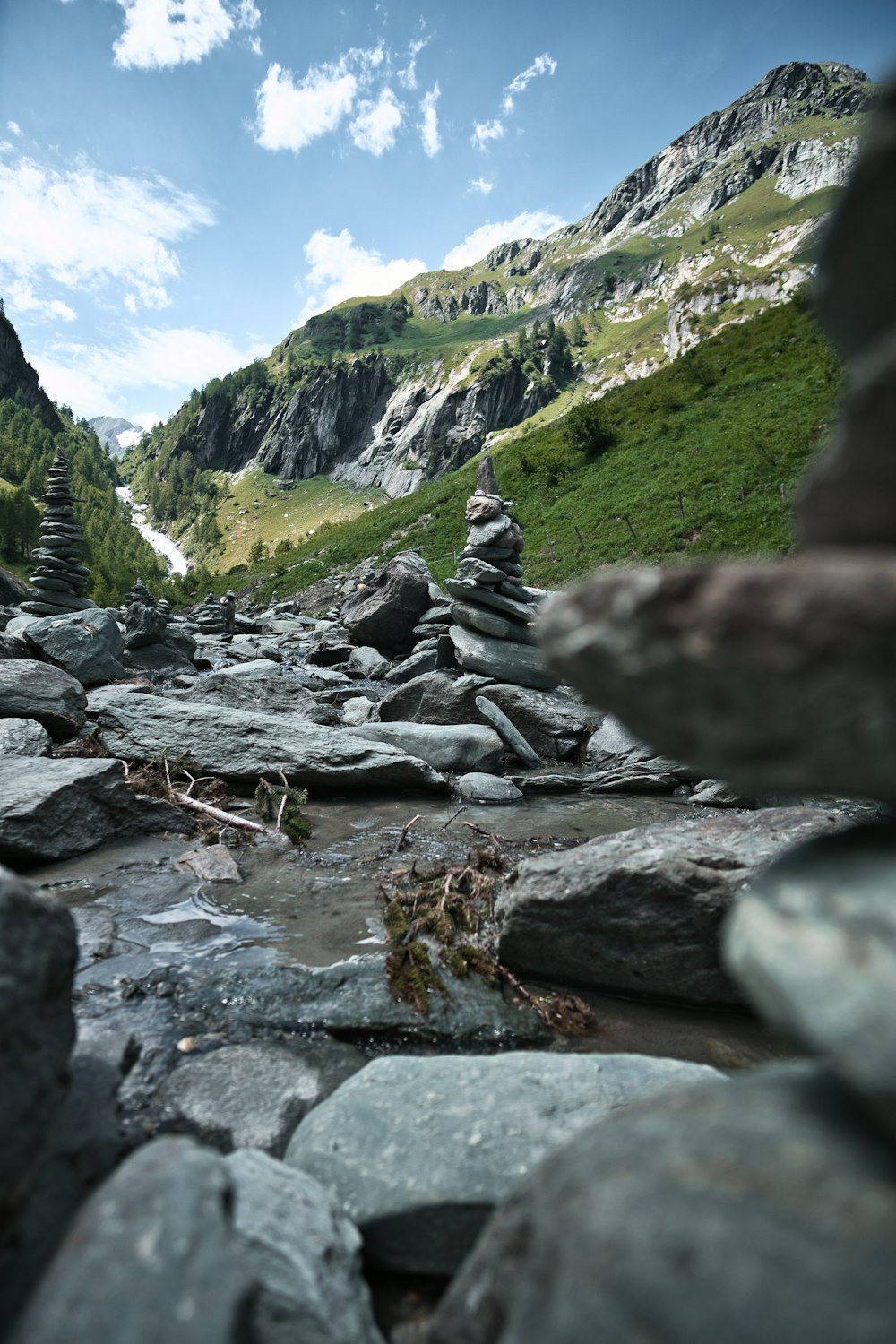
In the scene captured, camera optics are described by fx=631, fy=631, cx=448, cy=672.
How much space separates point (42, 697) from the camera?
1038 cm

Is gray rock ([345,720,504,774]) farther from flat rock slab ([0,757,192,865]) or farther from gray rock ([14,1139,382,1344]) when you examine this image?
A: gray rock ([14,1139,382,1344])

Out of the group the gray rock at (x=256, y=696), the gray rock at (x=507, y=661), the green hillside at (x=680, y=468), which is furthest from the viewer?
the green hillside at (x=680, y=468)

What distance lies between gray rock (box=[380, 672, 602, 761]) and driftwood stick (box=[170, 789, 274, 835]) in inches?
216

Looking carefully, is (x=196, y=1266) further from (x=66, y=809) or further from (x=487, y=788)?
(x=487, y=788)

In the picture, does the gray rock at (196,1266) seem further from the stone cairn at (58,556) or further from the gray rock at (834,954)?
the stone cairn at (58,556)

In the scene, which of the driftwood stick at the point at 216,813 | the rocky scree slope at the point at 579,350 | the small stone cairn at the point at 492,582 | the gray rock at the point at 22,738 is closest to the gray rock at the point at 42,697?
the gray rock at the point at 22,738

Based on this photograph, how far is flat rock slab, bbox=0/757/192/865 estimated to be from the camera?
6.63 meters

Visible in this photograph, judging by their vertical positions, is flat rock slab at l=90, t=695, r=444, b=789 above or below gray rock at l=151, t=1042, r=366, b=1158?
above

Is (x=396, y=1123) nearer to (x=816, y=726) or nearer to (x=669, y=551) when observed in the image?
(x=816, y=726)

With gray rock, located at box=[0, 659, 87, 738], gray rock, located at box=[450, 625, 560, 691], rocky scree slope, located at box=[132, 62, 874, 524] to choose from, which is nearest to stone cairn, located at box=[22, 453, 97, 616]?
gray rock, located at box=[0, 659, 87, 738]

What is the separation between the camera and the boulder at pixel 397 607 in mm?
22062

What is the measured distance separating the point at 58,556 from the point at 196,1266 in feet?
77.8

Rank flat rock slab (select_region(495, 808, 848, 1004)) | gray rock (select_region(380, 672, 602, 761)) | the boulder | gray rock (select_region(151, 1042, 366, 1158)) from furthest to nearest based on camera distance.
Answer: the boulder, gray rock (select_region(380, 672, 602, 761)), flat rock slab (select_region(495, 808, 848, 1004)), gray rock (select_region(151, 1042, 366, 1158))

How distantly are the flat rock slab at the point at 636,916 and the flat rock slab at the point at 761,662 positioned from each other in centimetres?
361
